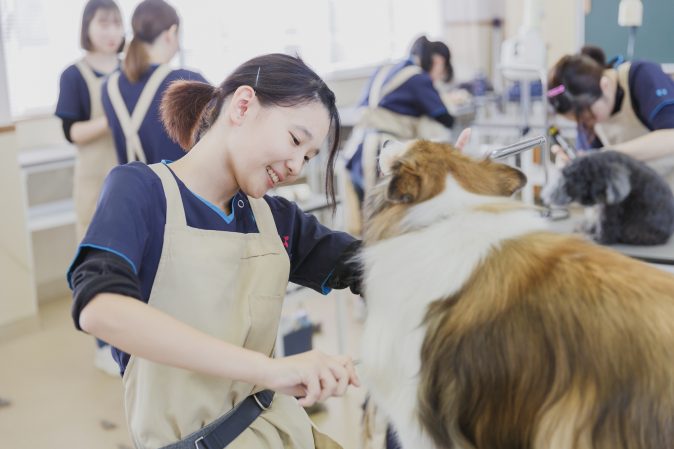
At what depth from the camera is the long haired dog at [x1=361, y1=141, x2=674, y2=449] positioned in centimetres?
112

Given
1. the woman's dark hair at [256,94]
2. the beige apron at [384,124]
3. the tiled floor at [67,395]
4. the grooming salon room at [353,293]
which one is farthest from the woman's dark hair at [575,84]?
the woman's dark hair at [256,94]

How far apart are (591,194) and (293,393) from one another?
173 centimetres

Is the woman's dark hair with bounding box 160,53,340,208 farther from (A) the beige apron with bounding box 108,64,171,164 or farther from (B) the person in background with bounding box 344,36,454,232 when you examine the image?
(B) the person in background with bounding box 344,36,454,232

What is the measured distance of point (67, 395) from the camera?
130 inches

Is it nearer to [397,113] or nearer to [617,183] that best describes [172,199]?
[617,183]

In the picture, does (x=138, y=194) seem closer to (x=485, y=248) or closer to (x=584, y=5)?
(x=485, y=248)

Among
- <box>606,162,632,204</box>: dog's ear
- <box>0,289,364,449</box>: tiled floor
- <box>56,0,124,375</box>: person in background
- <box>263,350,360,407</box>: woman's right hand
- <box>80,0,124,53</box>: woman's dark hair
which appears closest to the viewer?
<box>263,350,360,407</box>: woman's right hand

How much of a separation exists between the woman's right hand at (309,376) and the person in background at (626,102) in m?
2.02

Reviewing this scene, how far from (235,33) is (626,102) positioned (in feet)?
11.4

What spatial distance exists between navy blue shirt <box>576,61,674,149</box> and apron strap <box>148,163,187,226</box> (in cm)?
221

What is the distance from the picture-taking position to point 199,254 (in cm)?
121

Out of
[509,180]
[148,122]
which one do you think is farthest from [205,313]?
[148,122]

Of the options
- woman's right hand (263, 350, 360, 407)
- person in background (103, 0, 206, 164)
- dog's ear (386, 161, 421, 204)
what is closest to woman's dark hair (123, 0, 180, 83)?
person in background (103, 0, 206, 164)

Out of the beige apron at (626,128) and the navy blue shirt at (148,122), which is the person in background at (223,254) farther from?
the beige apron at (626,128)
